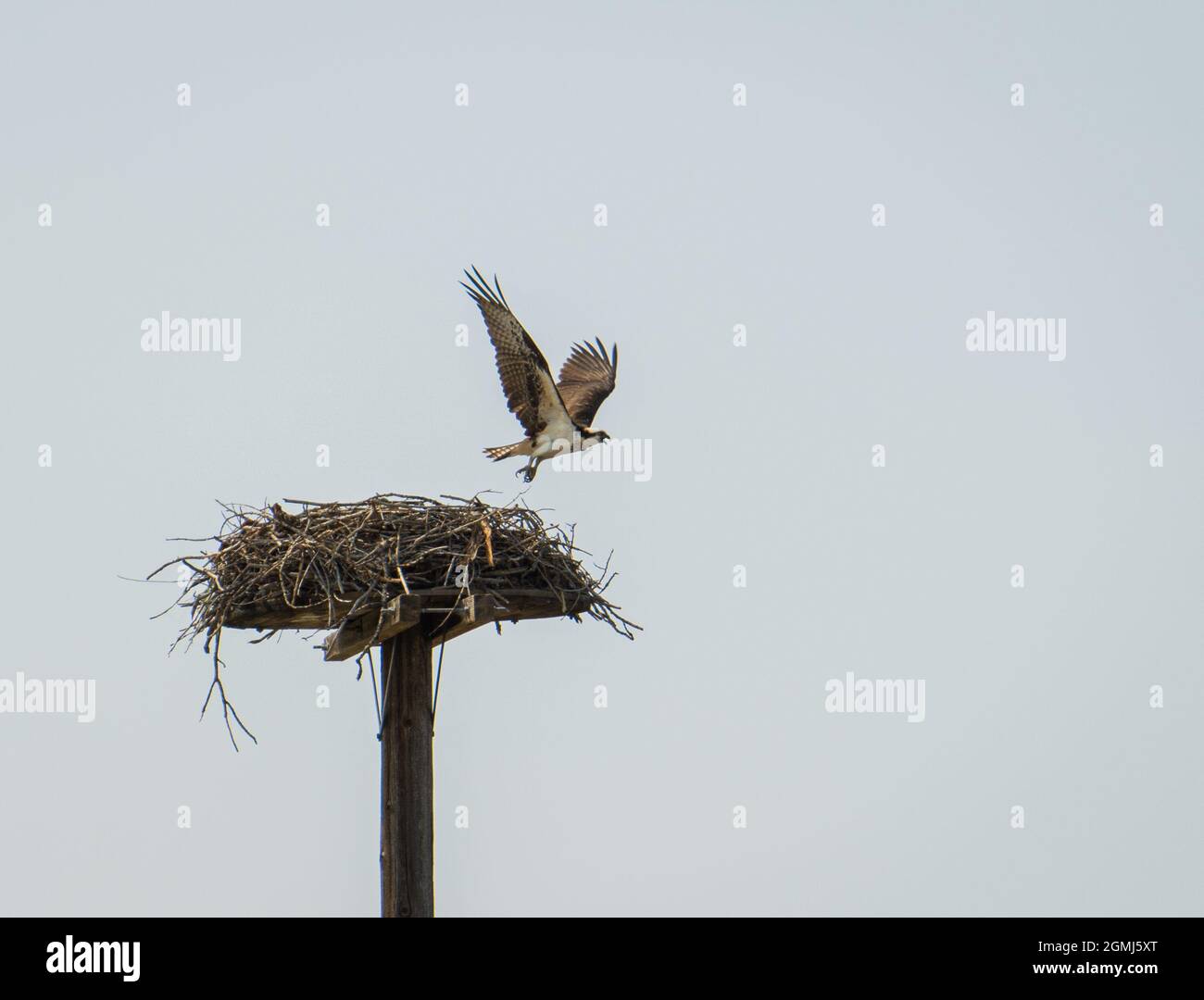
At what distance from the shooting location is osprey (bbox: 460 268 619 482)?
9.48 metres

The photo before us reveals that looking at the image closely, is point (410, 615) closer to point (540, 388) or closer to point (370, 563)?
point (370, 563)

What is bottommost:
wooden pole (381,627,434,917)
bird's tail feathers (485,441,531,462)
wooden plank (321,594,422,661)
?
wooden pole (381,627,434,917)

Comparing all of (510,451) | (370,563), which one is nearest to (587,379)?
(510,451)

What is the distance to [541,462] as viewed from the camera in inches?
420

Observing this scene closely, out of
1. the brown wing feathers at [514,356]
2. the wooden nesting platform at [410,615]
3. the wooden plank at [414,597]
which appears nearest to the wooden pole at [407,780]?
the wooden nesting platform at [410,615]

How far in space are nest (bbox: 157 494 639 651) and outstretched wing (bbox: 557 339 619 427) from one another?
3.30 meters

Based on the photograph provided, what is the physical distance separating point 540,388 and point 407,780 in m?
3.62

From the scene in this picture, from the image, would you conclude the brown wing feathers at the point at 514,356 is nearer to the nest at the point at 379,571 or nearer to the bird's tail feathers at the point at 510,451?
the bird's tail feathers at the point at 510,451

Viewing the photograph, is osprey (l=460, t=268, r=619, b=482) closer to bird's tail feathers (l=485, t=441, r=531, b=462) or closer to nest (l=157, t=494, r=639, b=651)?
bird's tail feathers (l=485, t=441, r=531, b=462)

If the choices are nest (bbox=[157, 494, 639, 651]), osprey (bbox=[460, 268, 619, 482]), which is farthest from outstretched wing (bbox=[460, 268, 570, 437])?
nest (bbox=[157, 494, 639, 651])

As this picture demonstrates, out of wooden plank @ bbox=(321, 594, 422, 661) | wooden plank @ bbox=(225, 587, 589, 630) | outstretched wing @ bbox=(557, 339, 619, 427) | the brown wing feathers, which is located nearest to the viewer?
wooden plank @ bbox=(321, 594, 422, 661)

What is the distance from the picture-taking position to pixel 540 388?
999 centimetres

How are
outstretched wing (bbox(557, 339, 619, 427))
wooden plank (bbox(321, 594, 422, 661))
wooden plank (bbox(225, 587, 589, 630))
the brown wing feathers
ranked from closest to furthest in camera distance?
wooden plank (bbox(321, 594, 422, 661))
wooden plank (bbox(225, 587, 589, 630))
the brown wing feathers
outstretched wing (bbox(557, 339, 619, 427))
